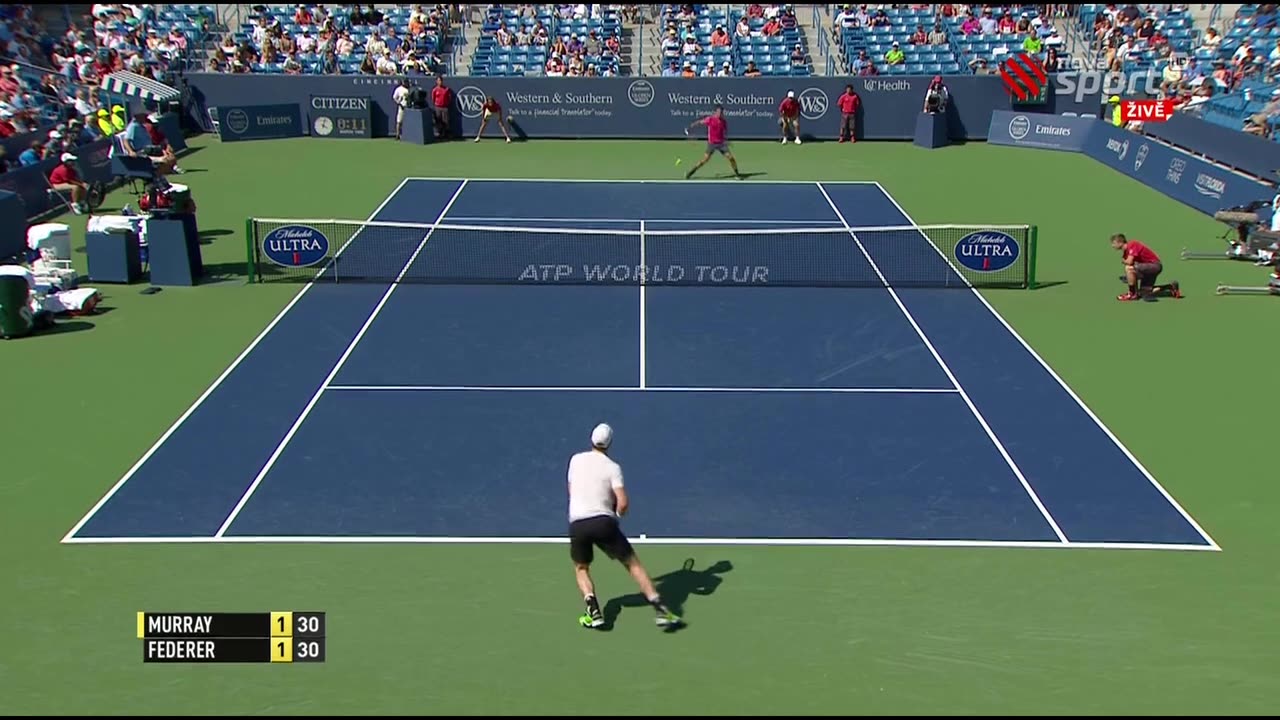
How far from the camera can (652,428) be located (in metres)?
15.1

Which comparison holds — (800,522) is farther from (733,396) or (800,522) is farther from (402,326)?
(402,326)

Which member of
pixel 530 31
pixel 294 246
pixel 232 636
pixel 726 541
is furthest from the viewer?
pixel 530 31

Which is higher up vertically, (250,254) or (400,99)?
(400,99)

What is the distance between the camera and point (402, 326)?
19.2m

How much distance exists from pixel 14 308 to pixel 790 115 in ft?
80.3

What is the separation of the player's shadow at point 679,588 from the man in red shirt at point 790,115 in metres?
27.8

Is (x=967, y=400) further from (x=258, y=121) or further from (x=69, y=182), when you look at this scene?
(x=258, y=121)

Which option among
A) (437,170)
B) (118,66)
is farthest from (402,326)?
(118,66)

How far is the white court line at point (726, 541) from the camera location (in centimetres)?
1211

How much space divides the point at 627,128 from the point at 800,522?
2824cm

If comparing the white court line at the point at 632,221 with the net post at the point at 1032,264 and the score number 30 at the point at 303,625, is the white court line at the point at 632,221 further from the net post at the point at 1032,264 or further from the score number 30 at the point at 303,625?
the score number 30 at the point at 303,625

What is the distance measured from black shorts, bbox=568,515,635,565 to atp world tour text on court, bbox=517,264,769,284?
11.6m

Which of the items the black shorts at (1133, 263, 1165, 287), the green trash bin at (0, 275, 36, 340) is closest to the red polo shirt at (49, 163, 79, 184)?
the green trash bin at (0, 275, 36, 340)

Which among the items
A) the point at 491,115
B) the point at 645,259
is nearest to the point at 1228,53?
the point at 491,115
